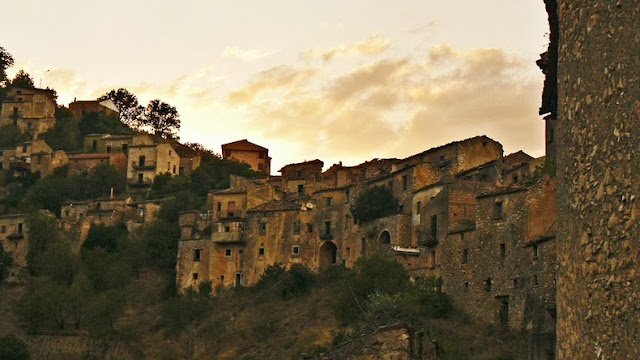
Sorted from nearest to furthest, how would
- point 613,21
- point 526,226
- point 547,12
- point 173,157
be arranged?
point 613,21 < point 547,12 < point 526,226 < point 173,157

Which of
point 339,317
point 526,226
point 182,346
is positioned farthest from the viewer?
point 182,346

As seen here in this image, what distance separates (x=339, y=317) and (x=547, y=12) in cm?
4334

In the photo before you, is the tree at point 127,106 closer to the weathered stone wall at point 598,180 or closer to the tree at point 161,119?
the tree at point 161,119

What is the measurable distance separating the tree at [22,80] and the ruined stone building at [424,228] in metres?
46.2

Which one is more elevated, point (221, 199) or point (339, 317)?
point (221, 199)

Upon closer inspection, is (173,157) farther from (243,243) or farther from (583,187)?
(583,187)

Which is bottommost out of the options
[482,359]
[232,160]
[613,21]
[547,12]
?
[482,359]

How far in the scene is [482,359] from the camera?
40.4 meters

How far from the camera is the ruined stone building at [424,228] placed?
45.7m

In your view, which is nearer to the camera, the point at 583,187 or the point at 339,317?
the point at 583,187

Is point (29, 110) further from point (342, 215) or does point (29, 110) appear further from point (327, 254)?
point (342, 215)

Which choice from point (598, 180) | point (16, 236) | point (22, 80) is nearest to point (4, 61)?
point (22, 80)

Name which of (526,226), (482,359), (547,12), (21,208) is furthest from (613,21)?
(21,208)

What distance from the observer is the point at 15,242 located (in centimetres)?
7994
